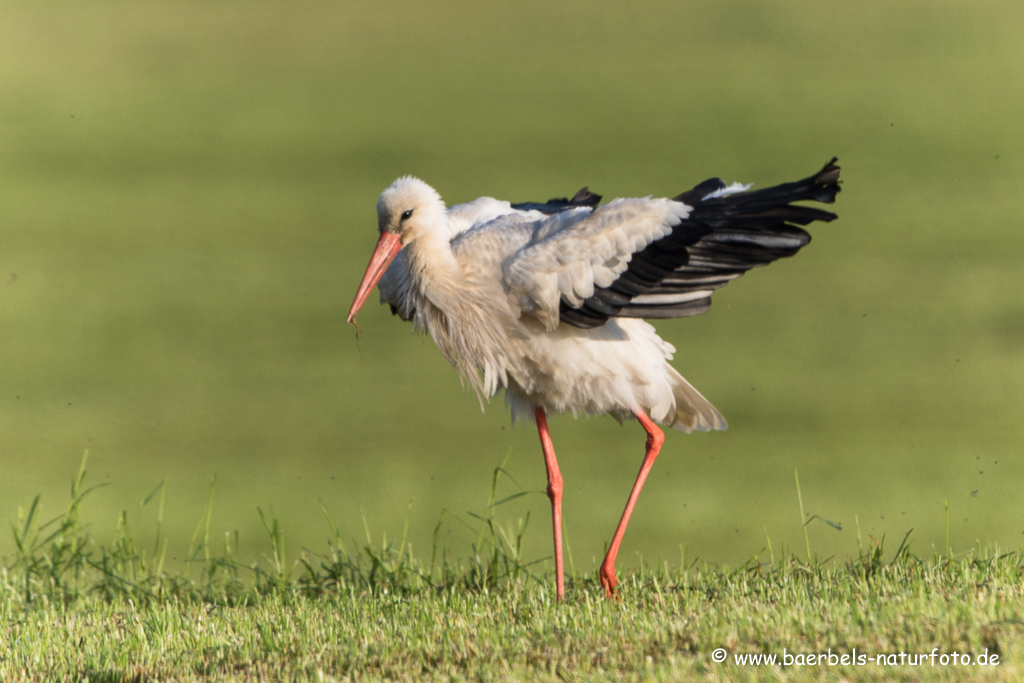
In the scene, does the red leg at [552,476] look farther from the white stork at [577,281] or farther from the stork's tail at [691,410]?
the stork's tail at [691,410]

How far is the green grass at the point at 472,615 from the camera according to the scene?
2889 mm

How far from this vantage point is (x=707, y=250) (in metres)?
4.10

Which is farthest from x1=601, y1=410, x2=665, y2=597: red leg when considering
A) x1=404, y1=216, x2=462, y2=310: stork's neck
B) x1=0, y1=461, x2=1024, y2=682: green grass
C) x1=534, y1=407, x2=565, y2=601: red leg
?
x1=404, y1=216, x2=462, y2=310: stork's neck

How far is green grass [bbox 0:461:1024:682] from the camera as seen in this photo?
2889 millimetres

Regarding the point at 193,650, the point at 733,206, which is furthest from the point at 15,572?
the point at 733,206

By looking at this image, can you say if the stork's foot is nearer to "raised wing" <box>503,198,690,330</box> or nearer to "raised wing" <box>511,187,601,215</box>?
"raised wing" <box>503,198,690,330</box>

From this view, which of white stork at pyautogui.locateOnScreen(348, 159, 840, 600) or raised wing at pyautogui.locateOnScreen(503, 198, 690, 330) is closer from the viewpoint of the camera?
white stork at pyautogui.locateOnScreen(348, 159, 840, 600)

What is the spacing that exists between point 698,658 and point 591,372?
71.6 inches

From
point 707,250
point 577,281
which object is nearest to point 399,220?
point 577,281

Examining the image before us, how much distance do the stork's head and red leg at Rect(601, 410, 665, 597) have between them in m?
1.29

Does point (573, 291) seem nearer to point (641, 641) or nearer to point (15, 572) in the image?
point (641, 641)

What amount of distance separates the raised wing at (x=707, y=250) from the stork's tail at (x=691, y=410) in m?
0.91

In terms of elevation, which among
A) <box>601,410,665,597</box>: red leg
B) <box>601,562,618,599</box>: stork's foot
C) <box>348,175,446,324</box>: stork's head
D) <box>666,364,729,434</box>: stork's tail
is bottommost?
<box>601,562,618,599</box>: stork's foot

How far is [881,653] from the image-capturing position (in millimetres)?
2770
